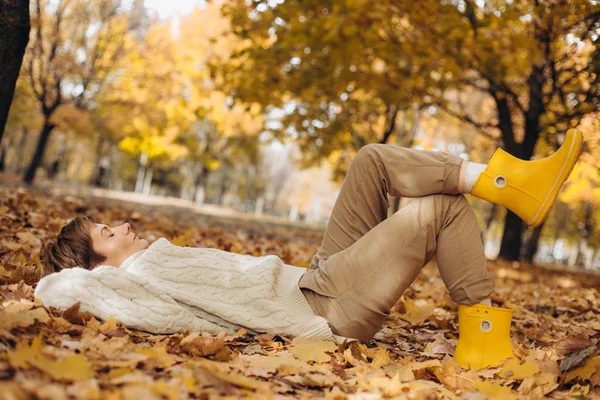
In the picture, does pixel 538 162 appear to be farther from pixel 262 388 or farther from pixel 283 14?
pixel 283 14

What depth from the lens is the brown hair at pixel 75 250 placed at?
2453 millimetres

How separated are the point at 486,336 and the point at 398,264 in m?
0.49

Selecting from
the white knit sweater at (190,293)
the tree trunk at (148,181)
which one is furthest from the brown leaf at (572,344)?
the tree trunk at (148,181)

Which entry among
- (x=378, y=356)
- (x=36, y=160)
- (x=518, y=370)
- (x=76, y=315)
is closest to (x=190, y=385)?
(x=76, y=315)

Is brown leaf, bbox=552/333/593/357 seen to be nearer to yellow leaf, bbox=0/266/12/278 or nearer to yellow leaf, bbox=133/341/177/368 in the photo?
yellow leaf, bbox=133/341/177/368

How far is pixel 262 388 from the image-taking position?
1.67 meters

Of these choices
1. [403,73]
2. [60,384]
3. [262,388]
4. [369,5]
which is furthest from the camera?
[403,73]

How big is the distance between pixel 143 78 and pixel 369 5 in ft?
36.5

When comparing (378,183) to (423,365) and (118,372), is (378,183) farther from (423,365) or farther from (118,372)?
A: (118,372)

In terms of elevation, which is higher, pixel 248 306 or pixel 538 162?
pixel 538 162

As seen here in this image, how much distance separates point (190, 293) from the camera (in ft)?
7.81

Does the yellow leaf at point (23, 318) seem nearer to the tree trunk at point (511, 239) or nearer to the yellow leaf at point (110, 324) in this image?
the yellow leaf at point (110, 324)

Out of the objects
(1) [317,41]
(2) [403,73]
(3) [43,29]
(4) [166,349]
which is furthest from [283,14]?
(3) [43,29]

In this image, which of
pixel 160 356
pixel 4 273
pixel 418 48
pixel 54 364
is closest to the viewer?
pixel 54 364
